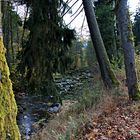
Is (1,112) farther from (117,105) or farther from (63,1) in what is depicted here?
(63,1)

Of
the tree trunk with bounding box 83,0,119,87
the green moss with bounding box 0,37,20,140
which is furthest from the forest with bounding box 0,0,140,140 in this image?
the green moss with bounding box 0,37,20,140

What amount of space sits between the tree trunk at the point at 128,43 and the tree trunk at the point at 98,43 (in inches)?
95.9

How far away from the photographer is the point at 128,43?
9.89 meters

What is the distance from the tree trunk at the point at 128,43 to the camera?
977cm

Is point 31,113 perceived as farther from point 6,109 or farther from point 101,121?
point 6,109

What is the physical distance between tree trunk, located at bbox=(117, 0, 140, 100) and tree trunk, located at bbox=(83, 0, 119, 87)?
2.44 metres

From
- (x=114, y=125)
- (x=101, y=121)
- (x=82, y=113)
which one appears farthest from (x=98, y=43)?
(x=114, y=125)

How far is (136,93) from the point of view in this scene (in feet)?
32.0

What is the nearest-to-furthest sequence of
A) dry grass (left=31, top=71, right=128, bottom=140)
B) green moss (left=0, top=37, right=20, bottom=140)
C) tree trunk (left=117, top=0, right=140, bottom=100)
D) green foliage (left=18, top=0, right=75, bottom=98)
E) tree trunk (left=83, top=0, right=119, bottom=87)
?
green moss (left=0, top=37, right=20, bottom=140), dry grass (left=31, top=71, right=128, bottom=140), tree trunk (left=117, top=0, right=140, bottom=100), green foliage (left=18, top=0, right=75, bottom=98), tree trunk (left=83, top=0, right=119, bottom=87)

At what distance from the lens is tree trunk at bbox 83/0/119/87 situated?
1241 cm

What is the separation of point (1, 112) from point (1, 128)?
0.51 ft

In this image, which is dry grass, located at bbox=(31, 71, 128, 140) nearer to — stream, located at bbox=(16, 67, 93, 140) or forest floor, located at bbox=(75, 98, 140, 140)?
forest floor, located at bbox=(75, 98, 140, 140)

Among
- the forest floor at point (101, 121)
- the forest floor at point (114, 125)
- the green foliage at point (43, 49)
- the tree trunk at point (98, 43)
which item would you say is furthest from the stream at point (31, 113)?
the forest floor at point (114, 125)

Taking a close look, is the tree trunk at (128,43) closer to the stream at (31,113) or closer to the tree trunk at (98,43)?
the tree trunk at (98,43)
